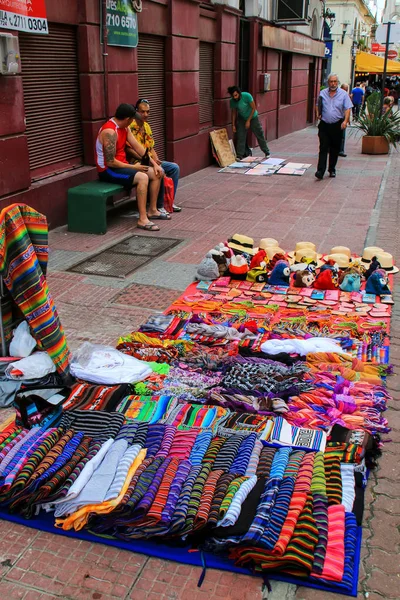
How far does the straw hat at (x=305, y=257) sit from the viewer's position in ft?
19.8

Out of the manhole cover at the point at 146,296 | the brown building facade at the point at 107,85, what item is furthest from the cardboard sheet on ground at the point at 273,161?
the manhole cover at the point at 146,296

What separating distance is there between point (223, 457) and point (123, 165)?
18.0ft

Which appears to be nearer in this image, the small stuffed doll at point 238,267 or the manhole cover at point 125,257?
the small stuffed doll at point 238,267

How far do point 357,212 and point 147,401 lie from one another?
6120 millimetres

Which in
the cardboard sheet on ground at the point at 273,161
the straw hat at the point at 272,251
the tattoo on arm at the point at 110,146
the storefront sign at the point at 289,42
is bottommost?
the straw hat at the point at 272,251

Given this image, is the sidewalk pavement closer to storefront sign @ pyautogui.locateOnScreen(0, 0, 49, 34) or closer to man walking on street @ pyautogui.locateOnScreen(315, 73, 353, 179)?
man walking on street @ pyautogui.locateOnScreen(315, 73, 353, 179)

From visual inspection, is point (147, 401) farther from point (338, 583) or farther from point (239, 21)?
point (239, 21)

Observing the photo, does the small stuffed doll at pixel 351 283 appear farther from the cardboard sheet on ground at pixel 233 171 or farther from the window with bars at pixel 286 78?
the window with bars at pixel 286 78

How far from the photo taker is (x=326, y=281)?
5621 millimetres

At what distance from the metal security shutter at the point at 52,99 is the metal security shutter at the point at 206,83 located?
5.15 m

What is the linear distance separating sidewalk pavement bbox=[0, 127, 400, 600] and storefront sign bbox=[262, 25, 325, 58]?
343cm

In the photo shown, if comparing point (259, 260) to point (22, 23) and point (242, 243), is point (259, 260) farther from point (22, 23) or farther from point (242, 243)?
point (22, 23)

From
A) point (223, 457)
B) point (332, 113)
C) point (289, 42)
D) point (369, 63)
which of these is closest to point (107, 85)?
point (332, 113)

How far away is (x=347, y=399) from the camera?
3650 millimetres
